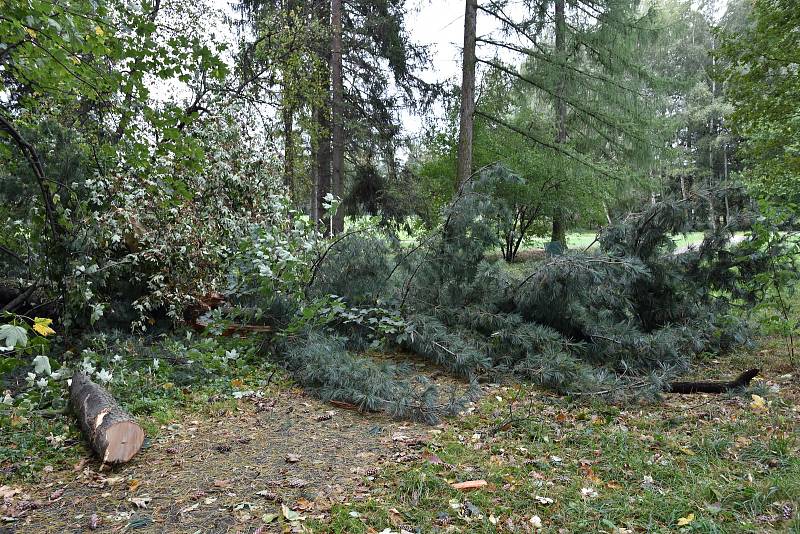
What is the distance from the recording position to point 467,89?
9.89 metres

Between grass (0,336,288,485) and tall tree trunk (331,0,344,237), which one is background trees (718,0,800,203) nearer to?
grass (0,336,288,485)

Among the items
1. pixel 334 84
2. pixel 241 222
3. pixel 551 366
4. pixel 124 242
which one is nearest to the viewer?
pixel 551 366

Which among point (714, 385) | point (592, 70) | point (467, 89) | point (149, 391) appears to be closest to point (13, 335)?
point (149, 391)

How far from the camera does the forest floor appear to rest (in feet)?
8.10

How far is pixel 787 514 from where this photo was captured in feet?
7.63

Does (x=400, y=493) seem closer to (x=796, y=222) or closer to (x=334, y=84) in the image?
(x=796, y=222)

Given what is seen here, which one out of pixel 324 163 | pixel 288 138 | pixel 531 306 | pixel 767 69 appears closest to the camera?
pixel 531 306

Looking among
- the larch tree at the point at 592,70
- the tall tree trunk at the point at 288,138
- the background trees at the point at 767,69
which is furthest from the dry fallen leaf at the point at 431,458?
the larch tree at the point at 592,70

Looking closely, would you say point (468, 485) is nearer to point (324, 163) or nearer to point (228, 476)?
point (228, 476)

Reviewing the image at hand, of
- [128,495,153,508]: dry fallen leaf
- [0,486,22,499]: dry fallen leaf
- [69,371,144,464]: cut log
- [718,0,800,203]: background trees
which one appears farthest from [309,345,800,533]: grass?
[718,0,800,203]: background trees

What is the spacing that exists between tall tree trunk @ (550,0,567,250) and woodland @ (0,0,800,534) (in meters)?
0.70

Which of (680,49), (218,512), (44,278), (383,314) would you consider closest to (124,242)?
(44,278)

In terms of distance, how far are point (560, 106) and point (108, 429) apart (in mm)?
13122

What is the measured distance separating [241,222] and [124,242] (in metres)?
1.31
